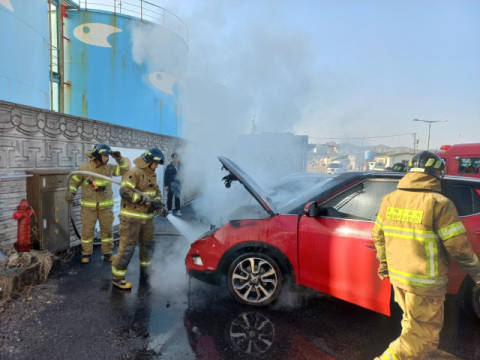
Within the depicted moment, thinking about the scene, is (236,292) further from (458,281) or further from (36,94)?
(36,94)

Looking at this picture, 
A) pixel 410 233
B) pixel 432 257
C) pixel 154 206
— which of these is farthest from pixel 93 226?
pixel 432 257

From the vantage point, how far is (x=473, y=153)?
991cm

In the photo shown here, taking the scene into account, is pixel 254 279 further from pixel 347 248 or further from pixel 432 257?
pixel 432 257

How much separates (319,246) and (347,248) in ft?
0.91

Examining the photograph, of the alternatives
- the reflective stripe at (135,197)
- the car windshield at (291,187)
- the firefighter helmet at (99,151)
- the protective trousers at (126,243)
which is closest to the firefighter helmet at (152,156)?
the reflective stripe at (135,197)

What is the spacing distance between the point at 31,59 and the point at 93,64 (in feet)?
12.9

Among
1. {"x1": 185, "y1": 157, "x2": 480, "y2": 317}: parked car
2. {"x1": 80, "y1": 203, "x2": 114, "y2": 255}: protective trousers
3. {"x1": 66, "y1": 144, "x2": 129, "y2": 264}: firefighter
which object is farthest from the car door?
{"x1": 80, "y1": 203, "x2": 114, "y2": 255}: protective trousers

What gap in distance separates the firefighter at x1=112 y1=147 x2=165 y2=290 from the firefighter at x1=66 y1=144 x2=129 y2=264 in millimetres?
994

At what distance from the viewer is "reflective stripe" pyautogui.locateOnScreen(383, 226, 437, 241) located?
204 centimetres

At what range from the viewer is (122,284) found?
3.70m

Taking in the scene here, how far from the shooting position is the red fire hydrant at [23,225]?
4.09m

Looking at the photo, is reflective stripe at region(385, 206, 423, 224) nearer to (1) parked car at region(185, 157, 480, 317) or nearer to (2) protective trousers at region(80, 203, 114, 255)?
(1) parked car at region(185, 157, 480, 317)

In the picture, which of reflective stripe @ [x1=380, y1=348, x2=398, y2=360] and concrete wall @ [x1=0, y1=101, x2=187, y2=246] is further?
concrete wall @ [x1=0, y1=101, x2=187, y2=246]

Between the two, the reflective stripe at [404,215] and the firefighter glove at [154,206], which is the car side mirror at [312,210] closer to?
the reflective stripe at [404,215]
